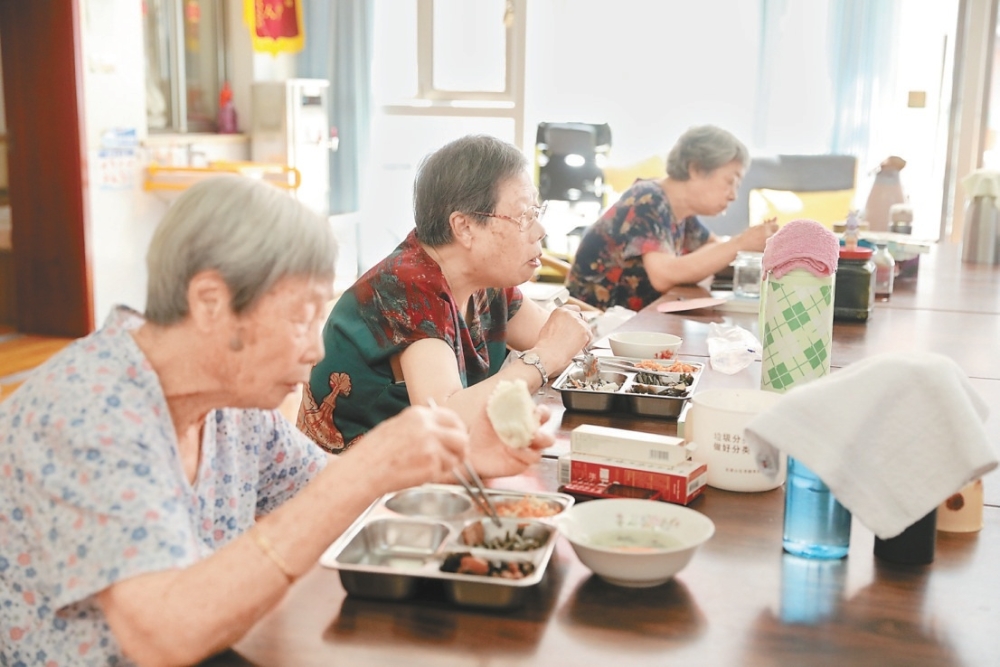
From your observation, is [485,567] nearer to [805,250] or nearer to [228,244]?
[228,244]

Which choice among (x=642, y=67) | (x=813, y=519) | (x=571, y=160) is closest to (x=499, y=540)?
(x=813, y=519)

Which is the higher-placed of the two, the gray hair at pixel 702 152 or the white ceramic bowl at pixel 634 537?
the gray hair at pixel 702 152

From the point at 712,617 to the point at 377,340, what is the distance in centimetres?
103

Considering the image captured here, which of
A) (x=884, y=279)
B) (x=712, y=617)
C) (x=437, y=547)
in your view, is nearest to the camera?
(x=712, y=617)

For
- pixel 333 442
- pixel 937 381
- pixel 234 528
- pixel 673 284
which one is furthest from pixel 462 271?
pixel 673 284

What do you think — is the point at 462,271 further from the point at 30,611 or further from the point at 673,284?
the point at 673,284

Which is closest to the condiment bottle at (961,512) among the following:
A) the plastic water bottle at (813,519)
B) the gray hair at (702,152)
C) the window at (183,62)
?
the plastic water bottle at (813,519)

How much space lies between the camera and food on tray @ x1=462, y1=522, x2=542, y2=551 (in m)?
1.22

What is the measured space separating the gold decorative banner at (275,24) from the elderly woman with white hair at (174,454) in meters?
5.60

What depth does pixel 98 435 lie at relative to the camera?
1039mm

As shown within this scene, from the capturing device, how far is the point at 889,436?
1178 mm

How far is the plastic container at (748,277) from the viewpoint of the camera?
308 cm

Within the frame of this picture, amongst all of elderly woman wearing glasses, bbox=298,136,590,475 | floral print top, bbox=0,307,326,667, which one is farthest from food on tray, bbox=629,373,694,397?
floral print top, bbox=0,307,326,667

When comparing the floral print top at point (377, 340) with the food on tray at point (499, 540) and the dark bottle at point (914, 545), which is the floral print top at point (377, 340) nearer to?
the food on tray at point (499, 540)
